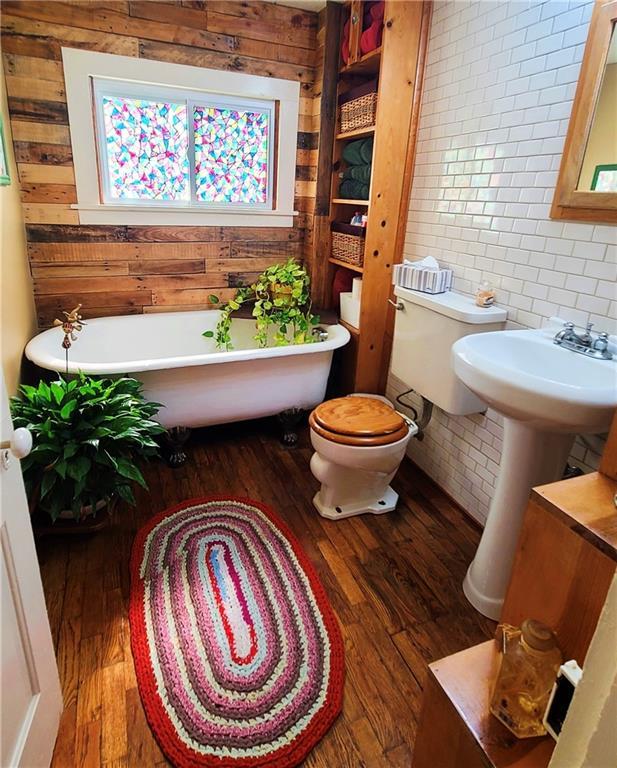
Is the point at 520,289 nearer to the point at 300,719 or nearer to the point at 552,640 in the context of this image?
the point at 552,640

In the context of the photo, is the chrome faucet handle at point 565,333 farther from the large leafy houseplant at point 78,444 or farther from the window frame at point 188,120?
the window frame at point 188,120

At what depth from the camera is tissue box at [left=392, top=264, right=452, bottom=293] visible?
2096 millimetres

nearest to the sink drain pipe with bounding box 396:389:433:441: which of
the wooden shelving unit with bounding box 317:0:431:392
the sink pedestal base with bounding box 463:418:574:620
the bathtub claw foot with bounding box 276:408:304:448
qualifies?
the wooden shelving unit with bounding box 317:0:431:392

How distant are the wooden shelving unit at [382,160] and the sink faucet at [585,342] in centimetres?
121

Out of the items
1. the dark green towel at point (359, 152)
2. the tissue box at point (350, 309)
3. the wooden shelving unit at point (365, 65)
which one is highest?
the wooden shelving unit at point (365, 65)

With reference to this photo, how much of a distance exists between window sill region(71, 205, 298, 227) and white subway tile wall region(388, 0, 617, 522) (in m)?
1.01

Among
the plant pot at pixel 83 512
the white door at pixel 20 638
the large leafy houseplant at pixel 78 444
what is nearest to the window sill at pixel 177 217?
the large leafy houseplant at pixel 78 444

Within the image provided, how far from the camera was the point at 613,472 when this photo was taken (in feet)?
3.27

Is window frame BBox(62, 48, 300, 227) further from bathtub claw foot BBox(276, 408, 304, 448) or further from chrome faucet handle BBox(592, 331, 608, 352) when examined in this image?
chrome faucet handle BBox(592, 331, 608, 352)

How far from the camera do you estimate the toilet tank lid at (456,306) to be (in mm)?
1821

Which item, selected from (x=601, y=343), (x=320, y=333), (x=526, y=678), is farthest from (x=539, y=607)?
(x=320, y=333)

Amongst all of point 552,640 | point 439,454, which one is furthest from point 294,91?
point 552,640

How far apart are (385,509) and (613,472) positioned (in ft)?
4.24

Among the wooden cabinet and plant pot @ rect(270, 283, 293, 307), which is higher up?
plant pot @ rect(270, 283, 293, 307)
